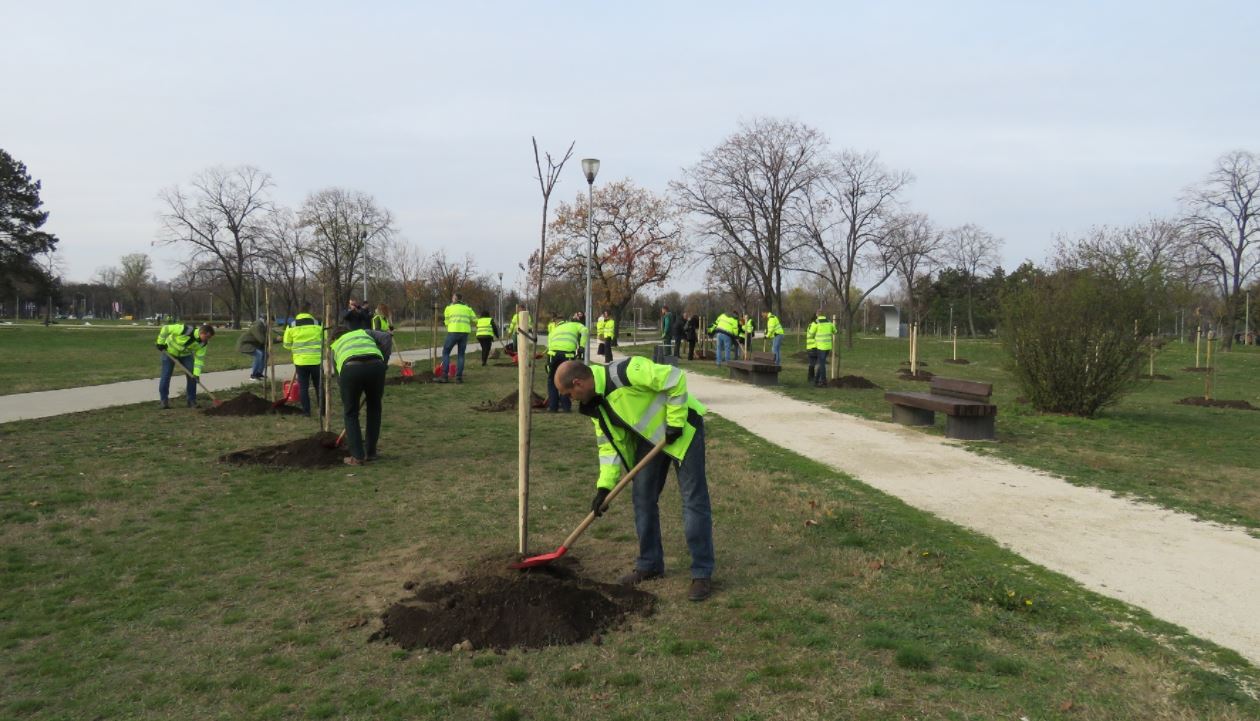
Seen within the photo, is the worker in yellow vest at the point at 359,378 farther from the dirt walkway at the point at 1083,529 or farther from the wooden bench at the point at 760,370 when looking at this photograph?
the wooden bench at the point at 760,370

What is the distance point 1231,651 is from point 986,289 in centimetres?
6750

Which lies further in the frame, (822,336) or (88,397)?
(822,336)

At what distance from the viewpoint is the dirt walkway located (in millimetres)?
4586

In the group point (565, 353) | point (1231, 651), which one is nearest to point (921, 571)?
point (1231, 651)

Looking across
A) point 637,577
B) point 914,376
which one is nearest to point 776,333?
point 914,376

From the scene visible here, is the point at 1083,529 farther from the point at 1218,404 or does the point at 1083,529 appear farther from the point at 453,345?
the point at 453,345

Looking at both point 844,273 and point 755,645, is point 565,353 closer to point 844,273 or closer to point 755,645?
point 755,645

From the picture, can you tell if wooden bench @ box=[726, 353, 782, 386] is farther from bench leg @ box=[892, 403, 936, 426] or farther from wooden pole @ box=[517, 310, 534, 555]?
wooden pole @ box=[517, 310, 534, 555]

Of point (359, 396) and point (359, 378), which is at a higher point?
point (359, 378)

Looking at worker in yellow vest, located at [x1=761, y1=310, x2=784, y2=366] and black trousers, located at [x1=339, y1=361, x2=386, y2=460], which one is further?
worker in yellow vest, located at [x1=761, y1=310, x2=784, y2=366]

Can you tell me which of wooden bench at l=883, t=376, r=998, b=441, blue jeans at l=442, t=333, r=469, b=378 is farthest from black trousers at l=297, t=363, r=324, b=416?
wooden bench at l=883, t=376, r=998, b=441

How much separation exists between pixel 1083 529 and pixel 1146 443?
5.54 m

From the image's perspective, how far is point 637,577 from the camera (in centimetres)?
502

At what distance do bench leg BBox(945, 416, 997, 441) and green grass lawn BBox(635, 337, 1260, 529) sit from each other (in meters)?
0.20
